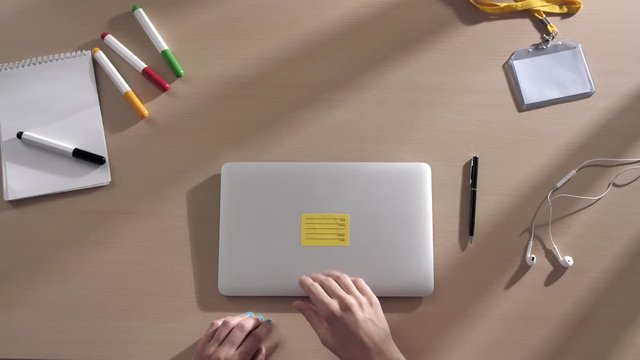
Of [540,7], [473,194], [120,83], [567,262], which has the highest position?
[120,83]

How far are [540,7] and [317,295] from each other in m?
0.73

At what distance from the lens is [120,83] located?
0.90 metres

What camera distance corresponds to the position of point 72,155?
869 mm

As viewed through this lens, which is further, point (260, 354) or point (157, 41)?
point (157, 41)

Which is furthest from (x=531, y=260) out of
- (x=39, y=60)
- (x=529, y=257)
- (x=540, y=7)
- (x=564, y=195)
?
(x=39, y=60)

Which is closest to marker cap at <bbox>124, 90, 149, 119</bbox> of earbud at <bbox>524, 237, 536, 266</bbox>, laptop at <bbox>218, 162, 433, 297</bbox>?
laptop at <bbox>218, 162, 433, 297</bbox>

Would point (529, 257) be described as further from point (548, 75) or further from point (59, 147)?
point (59, 147)

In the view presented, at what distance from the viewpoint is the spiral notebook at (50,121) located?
870 mm

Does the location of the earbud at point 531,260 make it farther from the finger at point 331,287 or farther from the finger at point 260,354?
the finger at point 260,354

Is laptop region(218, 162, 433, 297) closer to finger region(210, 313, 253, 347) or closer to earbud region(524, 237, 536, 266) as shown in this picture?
finger region(210, 313, 253, 347)

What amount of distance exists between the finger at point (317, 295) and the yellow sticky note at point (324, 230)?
0.07 metres

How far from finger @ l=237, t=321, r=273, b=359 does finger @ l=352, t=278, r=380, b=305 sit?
17 cm

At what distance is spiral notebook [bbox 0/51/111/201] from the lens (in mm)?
870

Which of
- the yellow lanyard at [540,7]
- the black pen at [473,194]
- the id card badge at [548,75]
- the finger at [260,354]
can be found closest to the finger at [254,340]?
the finger at [260,354]
